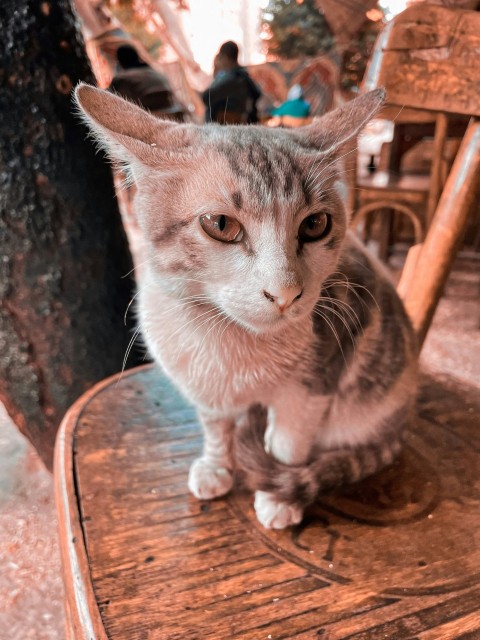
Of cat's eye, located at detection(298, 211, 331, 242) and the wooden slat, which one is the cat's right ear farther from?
the wooden slat

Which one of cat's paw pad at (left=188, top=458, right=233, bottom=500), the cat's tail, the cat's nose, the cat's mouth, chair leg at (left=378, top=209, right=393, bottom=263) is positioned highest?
the cat's nose

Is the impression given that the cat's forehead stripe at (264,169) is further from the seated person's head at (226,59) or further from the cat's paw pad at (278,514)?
the seated person's head at (226,59)

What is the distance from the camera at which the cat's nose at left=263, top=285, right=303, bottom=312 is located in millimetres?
488

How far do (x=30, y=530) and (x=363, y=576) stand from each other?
0.95m

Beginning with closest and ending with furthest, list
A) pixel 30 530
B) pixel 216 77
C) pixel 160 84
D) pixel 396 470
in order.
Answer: pixel 396 470 < pixel 30 530 < pixel 216 77 < pixel 160 84

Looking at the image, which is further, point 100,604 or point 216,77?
point 216,77

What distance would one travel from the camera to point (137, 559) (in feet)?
1.93

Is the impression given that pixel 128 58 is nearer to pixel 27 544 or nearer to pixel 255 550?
pixel 27 544

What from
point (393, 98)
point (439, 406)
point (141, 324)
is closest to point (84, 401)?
point (141, 324)

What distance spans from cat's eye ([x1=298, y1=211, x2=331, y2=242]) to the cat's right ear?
0.51ft

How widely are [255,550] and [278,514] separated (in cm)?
5

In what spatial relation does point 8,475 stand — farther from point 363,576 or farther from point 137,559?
point 363,576

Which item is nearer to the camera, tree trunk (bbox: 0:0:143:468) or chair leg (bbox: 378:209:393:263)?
tree trunk (bbox: 0:0:143:468)

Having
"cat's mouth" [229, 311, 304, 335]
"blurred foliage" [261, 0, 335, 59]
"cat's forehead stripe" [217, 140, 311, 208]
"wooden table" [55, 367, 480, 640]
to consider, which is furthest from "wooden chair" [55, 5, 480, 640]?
"blurred foliage" [261, 0, 335, 59]
